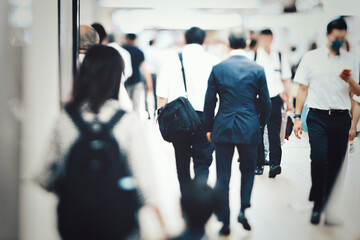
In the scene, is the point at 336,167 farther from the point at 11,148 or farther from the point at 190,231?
the point at 11,148

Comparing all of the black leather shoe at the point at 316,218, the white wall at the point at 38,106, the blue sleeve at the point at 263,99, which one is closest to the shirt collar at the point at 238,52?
the blue sleeve at the point at 263,99

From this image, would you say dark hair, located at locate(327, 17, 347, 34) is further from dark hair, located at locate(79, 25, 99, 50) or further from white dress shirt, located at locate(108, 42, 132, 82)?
dark hair, located at locate(79, 25, 99, 50)

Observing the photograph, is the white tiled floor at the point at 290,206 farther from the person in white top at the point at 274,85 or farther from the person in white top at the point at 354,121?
the person in white top at the point at 354,121

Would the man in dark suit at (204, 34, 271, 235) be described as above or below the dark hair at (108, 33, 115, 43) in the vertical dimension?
below

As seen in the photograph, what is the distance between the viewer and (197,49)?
3.22 metres

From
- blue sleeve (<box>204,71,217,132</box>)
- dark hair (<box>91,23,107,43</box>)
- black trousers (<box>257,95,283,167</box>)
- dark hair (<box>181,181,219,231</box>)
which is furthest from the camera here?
black trousers (<box>257,95,283,167</box>)

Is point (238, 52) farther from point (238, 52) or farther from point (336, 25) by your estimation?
point (336, 25)

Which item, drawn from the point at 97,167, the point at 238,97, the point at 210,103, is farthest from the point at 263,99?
the point at 97,167

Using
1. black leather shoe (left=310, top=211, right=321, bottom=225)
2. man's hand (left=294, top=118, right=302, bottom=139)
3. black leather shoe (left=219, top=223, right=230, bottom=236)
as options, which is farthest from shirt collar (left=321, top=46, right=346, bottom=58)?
black leather shoe (left=219, top=223, right=230, bottom=236)

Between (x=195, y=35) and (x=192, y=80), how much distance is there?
361mm

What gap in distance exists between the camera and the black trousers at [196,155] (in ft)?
10.7

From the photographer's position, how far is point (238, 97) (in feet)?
9.20

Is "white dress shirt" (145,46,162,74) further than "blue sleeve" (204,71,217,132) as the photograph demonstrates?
Yes

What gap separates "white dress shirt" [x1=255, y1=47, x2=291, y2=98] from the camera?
323 centimetres
